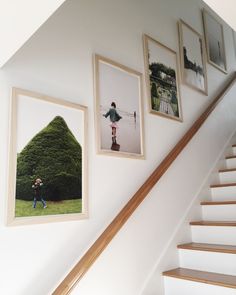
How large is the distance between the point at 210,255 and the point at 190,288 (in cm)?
30

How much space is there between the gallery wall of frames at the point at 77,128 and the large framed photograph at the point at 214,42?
2.52 ft

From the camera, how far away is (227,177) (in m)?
2.98

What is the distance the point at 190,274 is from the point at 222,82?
8.33 ft

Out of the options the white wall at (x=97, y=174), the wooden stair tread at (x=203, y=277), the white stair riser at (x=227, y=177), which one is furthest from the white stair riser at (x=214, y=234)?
the white stair riser at (x=227, y=177)

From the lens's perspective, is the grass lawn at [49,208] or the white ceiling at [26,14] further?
the grass lawn at [49,208]

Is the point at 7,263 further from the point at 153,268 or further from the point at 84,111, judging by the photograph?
the point at 153,268

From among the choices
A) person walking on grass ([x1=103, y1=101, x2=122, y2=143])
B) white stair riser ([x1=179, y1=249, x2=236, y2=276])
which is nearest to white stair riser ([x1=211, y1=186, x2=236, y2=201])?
white stair riser ([x1=179, y1=249, x2=236, y2=276])

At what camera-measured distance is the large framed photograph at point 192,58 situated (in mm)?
2885

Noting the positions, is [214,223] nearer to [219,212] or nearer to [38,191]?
[219,212]

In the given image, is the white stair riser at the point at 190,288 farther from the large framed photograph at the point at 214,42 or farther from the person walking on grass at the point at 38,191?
the large framed photograph at the point at 214,42

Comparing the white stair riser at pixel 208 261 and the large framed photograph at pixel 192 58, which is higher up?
the large framed photograph at pixel 192 58

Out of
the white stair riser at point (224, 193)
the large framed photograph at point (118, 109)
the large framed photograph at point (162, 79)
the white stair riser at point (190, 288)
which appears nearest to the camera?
the white stair riser at point (190, 288)

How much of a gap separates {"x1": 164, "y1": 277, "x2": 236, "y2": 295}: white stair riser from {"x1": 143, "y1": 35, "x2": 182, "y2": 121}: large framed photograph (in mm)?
1345

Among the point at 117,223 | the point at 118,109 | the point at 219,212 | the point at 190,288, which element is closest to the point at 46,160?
the point at 117,223
